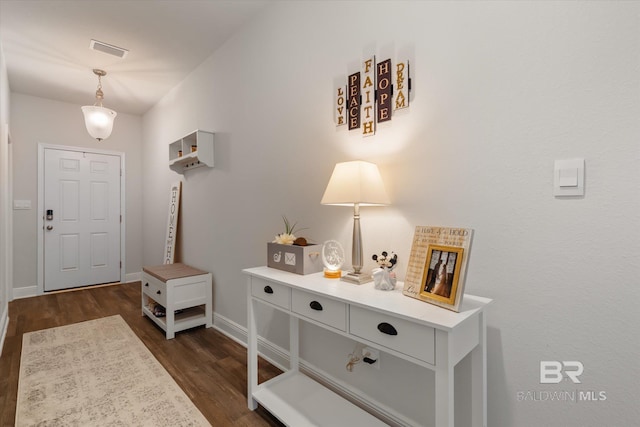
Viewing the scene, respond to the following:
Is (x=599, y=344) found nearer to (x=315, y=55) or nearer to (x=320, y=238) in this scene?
(x=320, y=238)

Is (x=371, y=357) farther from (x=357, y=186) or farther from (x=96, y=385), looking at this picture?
(x=96, y=385)

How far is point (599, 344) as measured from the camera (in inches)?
40.9

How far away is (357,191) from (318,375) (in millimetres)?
1254

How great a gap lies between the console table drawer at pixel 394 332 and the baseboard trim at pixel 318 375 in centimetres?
63

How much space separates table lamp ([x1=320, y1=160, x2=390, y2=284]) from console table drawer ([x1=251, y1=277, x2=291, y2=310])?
1.01 feet

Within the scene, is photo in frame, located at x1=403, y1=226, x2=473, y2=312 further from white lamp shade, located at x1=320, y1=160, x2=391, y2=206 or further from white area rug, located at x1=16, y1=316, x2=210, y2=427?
white area rug, located at x1=16, y1=316, x2=210, y2=427

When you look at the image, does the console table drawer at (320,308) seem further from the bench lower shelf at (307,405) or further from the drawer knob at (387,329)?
the bench lower shelf at (307,405)

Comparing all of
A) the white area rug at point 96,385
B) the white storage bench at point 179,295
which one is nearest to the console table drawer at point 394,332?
the white area rug at point 96,385

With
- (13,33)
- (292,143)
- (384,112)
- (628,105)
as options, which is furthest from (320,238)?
(13,33)

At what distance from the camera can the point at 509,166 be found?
121 centimetres

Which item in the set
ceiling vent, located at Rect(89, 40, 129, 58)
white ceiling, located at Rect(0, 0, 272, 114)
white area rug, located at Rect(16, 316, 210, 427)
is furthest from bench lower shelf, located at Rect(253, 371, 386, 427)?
Answer: ceiling vent, located at Rect(89, 40, 129, 58)

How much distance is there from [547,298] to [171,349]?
103 inches

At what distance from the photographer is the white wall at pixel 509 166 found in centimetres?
100

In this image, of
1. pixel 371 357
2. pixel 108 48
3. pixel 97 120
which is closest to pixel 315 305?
pixel 371 357
